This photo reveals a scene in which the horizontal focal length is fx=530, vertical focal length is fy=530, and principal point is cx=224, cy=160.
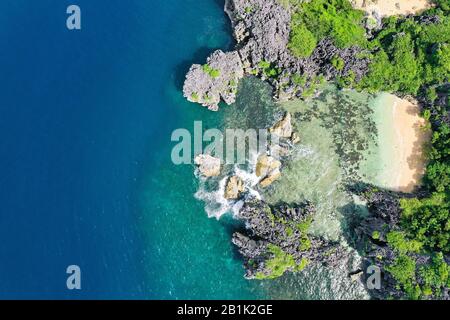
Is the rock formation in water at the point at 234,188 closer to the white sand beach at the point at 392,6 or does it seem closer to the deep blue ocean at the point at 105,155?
the deep blue ocean at the point at 105,155

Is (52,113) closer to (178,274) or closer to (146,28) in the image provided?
(146,28)

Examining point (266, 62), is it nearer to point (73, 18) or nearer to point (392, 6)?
point (392, 6)

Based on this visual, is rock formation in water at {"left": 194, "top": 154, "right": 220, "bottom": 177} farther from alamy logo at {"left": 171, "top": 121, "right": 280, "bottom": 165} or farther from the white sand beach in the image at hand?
the white sand beach

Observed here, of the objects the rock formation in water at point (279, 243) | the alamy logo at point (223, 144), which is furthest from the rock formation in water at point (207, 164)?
the rock formation in water at point (279, 243)

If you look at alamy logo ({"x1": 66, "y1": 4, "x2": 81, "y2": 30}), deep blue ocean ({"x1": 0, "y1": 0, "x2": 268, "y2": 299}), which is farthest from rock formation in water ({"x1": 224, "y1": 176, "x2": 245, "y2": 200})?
alamy logo ({"x1": 66, "y1": 4, "x2": 81, "y2": 30})

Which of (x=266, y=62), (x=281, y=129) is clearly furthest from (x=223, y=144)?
(x=266, y=62)
